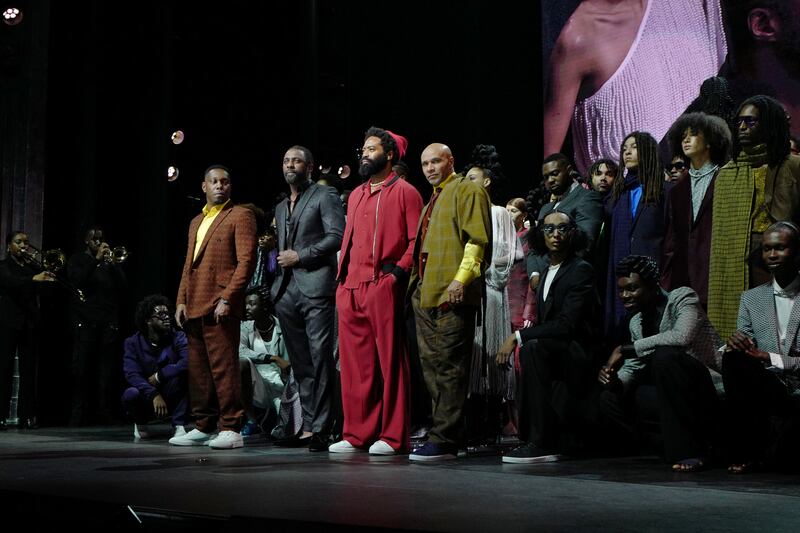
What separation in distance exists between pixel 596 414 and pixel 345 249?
152 centimetres

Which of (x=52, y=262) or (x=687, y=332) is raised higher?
(x=52, y=262)

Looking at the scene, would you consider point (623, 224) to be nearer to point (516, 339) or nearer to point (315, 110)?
point (516, 339)

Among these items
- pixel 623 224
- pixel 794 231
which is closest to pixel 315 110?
pixel 623 224

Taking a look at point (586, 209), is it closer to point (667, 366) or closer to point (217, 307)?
point (667, 366)

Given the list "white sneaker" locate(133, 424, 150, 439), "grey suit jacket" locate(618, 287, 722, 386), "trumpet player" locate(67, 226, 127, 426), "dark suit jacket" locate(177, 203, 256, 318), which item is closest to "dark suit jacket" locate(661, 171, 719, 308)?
"grey suit jacket" locate(618, 287, 722, 386)

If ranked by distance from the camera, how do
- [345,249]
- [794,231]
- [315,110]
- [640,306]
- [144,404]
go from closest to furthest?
[794,231] → [640,306] → [345,249] → [144,404] → [315,110]

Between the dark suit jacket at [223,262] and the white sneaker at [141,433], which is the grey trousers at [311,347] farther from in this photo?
the white sneaker at [141,433]

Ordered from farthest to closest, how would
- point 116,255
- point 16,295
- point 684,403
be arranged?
1. point 116,255
2. point 16,295
3. point 684,403

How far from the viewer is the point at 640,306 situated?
4664mm

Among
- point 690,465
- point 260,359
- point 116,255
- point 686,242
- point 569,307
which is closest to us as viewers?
point 690,465

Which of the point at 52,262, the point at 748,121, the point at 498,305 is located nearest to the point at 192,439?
the point at 498,305

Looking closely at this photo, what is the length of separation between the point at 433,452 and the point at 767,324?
1.55 meters

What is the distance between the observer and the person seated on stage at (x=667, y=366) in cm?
429

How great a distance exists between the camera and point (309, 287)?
5508 mm
